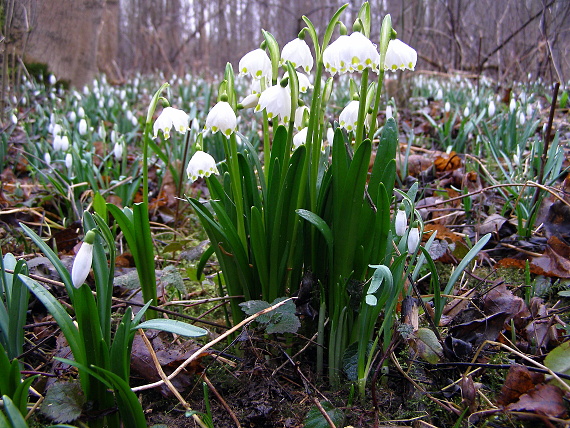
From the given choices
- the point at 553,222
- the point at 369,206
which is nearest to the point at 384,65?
the point at 369,206

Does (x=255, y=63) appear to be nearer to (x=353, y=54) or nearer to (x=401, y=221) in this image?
(x=353, y=54)

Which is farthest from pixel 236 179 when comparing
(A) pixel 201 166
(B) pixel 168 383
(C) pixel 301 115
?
(B) pixel 168 383

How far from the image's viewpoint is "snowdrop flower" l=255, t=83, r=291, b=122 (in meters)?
1.21

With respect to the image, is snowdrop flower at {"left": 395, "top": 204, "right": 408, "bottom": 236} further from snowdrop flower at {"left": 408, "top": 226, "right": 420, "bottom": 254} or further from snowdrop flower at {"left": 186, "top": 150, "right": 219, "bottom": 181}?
snowdrop flower at {"left": 186, "top": 150, "right": 219, "bottom": 181}

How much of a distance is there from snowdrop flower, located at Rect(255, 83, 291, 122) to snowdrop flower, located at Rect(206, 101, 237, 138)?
0.27 ft

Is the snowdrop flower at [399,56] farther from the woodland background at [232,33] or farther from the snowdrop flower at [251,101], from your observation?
the woodland background at [232,33]

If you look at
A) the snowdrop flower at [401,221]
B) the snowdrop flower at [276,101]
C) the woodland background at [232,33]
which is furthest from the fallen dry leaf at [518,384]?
the woodland background at [232,33]

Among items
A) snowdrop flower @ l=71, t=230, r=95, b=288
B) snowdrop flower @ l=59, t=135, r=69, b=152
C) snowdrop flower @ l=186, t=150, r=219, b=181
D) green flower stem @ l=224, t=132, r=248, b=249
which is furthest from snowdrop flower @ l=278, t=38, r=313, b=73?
snowdrop flower @ l=59, t=135, r=69, b=152

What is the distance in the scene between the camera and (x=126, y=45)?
51.1 ft

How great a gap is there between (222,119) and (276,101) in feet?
0.49

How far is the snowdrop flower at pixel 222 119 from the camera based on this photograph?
1.22 metres

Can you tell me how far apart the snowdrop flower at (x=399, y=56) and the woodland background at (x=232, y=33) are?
4.88ft

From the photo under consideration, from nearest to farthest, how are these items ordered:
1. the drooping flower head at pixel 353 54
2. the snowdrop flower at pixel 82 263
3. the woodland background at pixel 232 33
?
the snowdrop flower at pixel 82 263 < the drooping flower head at pixel 353 54 < the woodland background at pixel 232 33

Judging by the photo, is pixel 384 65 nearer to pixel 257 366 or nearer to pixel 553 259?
pixel 257 366
